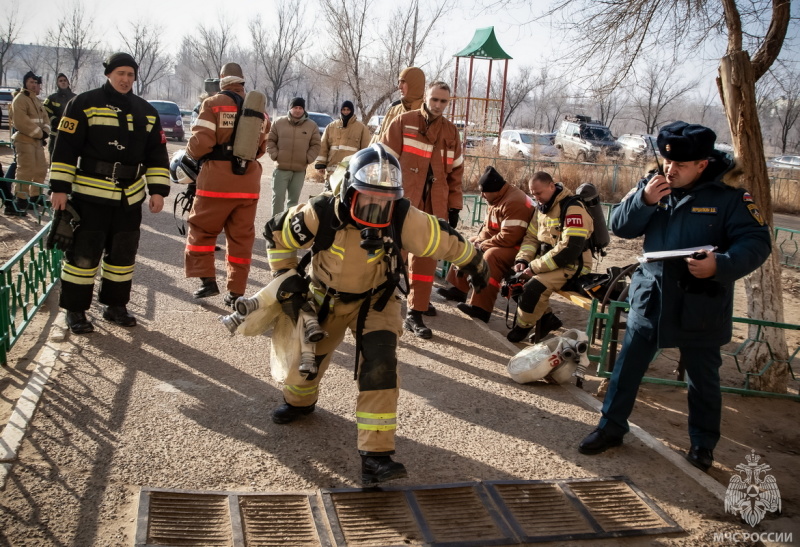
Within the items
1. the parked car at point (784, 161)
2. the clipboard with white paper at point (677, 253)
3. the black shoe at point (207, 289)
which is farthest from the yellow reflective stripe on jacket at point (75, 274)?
the parked car at point (784, 161)

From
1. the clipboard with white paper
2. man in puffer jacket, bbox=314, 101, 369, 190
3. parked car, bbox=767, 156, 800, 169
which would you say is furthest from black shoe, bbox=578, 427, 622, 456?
parked car, bbox=767, 156, 800, 169

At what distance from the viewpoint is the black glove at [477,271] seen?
157 inches

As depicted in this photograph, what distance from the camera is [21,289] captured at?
6.29 metres

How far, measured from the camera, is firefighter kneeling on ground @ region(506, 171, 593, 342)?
250 inches

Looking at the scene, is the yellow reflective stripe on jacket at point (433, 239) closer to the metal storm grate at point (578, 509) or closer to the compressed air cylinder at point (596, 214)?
the metal storm grate at point (578, 509)

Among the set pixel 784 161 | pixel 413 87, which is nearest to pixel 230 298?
pixel 413 87

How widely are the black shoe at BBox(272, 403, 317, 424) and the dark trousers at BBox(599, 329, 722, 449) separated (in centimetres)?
185

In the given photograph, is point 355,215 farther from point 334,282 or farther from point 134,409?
point 134,409

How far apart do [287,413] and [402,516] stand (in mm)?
1134

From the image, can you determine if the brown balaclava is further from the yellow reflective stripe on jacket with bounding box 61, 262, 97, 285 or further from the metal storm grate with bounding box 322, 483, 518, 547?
the metal storm grate with bounding box 322, 483, 518, 547

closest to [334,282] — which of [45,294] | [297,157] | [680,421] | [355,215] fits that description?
[355,215]

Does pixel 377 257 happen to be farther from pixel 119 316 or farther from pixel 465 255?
pixel 119 316

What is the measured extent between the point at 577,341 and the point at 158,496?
322cm

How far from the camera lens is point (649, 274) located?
13.7ft
